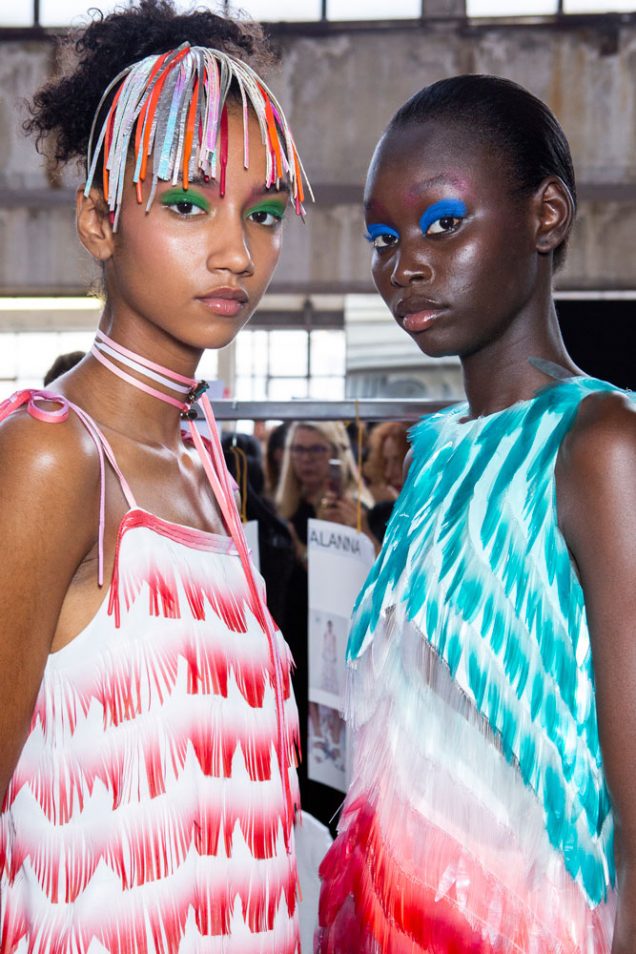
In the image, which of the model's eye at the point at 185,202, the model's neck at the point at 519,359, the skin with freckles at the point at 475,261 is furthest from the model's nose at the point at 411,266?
the model's eye at the point at 185,202

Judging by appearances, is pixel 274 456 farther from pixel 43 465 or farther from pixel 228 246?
pixel 43 465

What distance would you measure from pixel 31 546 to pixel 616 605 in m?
0.57

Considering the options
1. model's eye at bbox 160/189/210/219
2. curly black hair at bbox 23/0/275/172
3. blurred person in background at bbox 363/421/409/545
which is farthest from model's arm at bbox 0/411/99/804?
blurred person in background at bbox 363/421/409/545

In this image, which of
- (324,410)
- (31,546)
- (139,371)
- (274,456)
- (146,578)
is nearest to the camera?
(31,546)

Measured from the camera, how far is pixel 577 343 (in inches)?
187

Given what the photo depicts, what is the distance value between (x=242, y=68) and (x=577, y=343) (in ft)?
12.4

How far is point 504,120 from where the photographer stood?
1262mm

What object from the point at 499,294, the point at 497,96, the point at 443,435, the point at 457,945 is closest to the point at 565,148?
the point at 497,96

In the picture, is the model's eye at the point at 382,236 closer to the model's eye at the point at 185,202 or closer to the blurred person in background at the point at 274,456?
the model's eye at the point at 185,202

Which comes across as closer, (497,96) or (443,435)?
(497,96)

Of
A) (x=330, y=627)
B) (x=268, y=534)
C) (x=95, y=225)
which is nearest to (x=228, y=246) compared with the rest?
(x=95, y=225)

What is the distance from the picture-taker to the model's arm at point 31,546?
984 mm

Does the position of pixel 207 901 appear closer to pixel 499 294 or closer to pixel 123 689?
pixel 123 689

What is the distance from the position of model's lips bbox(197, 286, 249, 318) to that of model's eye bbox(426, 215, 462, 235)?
25 cm
